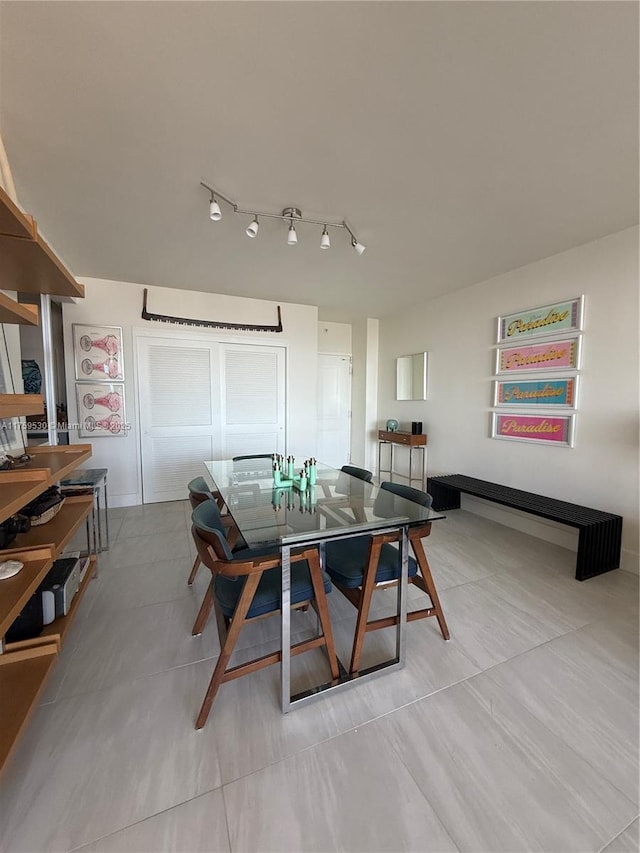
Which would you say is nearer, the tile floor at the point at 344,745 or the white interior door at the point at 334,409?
the tile floor at the point at 344,745

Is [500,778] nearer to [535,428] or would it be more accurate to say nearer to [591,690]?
[591,690]

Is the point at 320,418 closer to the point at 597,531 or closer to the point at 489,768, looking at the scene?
the point at 597,531

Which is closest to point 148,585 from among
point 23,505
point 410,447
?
point 23,505

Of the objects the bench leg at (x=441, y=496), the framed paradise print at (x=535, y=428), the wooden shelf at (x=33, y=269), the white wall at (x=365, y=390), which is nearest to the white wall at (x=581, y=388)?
the framed paradise print at (x=535, y=428)

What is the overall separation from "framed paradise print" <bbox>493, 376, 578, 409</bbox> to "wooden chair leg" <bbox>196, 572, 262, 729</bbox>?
2960 mm

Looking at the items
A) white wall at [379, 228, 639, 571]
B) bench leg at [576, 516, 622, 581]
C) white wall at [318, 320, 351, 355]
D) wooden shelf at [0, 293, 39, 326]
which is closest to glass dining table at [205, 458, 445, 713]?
wooden shelf at [0, 293, 39, 326]

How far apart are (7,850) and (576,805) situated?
1.73 metres

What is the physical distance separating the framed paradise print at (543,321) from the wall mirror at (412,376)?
1.10 m

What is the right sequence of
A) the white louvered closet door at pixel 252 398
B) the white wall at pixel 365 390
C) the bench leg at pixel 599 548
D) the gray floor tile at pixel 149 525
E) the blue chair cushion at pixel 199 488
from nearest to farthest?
the blue chair cushion at pixel 199 488
the bench leg at pixel 599 548
the gray floor tile at pixel 149 525
the white louvered closet door at pixel 252 398
the white wall at pixel 365 390

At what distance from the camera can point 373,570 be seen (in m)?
1.48

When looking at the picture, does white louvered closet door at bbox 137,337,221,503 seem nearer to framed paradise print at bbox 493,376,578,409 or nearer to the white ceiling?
the white ceiling

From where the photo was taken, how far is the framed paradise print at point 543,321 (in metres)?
2.73

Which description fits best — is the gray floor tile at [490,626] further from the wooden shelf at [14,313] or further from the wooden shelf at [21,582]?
the wooden shelf at [14,313]

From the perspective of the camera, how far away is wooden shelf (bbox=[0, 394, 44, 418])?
40.1 inches
